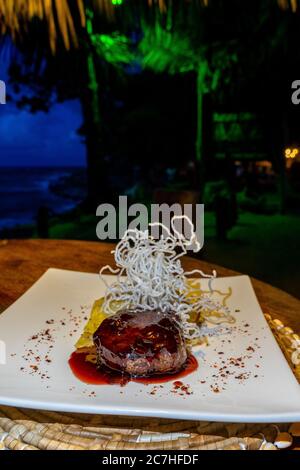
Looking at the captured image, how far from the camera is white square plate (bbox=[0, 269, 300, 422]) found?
1.11m

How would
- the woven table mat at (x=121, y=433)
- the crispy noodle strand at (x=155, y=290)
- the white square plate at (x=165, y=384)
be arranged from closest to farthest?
the woven table mat at (x=121, y=433)
the white square plate at (x=165, y=384)
the crispy noodle strand at (x=155, y=290)

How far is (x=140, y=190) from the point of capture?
11.7 m

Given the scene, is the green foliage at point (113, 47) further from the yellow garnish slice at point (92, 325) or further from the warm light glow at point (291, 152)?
the yellow garnish slice at point (92, 325)

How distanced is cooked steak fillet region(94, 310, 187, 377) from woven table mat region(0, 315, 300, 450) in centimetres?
31

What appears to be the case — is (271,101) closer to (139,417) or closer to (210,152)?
(210,152)

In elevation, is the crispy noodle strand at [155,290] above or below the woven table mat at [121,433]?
above

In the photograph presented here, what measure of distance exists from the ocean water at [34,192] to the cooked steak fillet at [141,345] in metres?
9.15

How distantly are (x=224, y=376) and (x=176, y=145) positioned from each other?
442 inches

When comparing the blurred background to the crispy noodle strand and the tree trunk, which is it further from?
the crispy noodle strand

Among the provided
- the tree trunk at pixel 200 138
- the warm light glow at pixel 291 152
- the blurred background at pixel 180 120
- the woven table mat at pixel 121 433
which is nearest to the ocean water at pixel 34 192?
the blurred background at pixel 180 120

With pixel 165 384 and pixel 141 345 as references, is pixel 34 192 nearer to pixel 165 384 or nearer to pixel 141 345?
pixel 141 345

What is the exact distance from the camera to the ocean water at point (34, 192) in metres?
10.8
